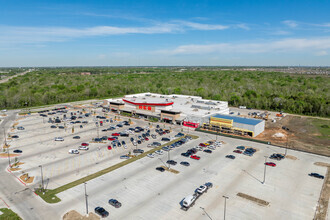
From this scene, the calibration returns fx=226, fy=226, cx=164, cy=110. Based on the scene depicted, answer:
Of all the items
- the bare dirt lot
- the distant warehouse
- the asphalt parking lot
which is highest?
the distant warehouse

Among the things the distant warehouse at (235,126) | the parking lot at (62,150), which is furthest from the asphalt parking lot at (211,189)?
the distant warehouse at (235,126)

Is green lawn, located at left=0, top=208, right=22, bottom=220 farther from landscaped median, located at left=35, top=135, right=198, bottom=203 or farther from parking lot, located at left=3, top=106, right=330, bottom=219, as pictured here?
parking lot, located at left=3, top=106, right=330, bottom=219

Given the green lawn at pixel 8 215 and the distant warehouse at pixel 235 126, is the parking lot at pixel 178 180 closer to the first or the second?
the green lawn at pixel 8 215

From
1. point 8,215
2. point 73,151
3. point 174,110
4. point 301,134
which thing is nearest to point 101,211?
point 8,215

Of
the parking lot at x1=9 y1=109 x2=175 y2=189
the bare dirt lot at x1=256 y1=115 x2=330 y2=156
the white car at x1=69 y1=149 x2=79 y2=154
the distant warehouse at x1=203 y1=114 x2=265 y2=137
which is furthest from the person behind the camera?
the distant warehouse at x1=203 y1=114 x2=265 y2=137

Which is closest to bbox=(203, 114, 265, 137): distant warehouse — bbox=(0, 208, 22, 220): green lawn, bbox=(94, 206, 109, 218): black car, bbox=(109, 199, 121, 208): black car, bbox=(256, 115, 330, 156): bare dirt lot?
bbox=(256, 115, 330, 156): bare dirt lot

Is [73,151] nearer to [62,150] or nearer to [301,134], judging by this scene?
[62,150]

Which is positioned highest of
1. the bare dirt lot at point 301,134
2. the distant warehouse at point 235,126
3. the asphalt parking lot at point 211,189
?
the distant warehouse at point 235,126

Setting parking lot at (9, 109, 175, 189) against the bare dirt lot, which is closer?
parking lot at (9, 109, 175, 189)
